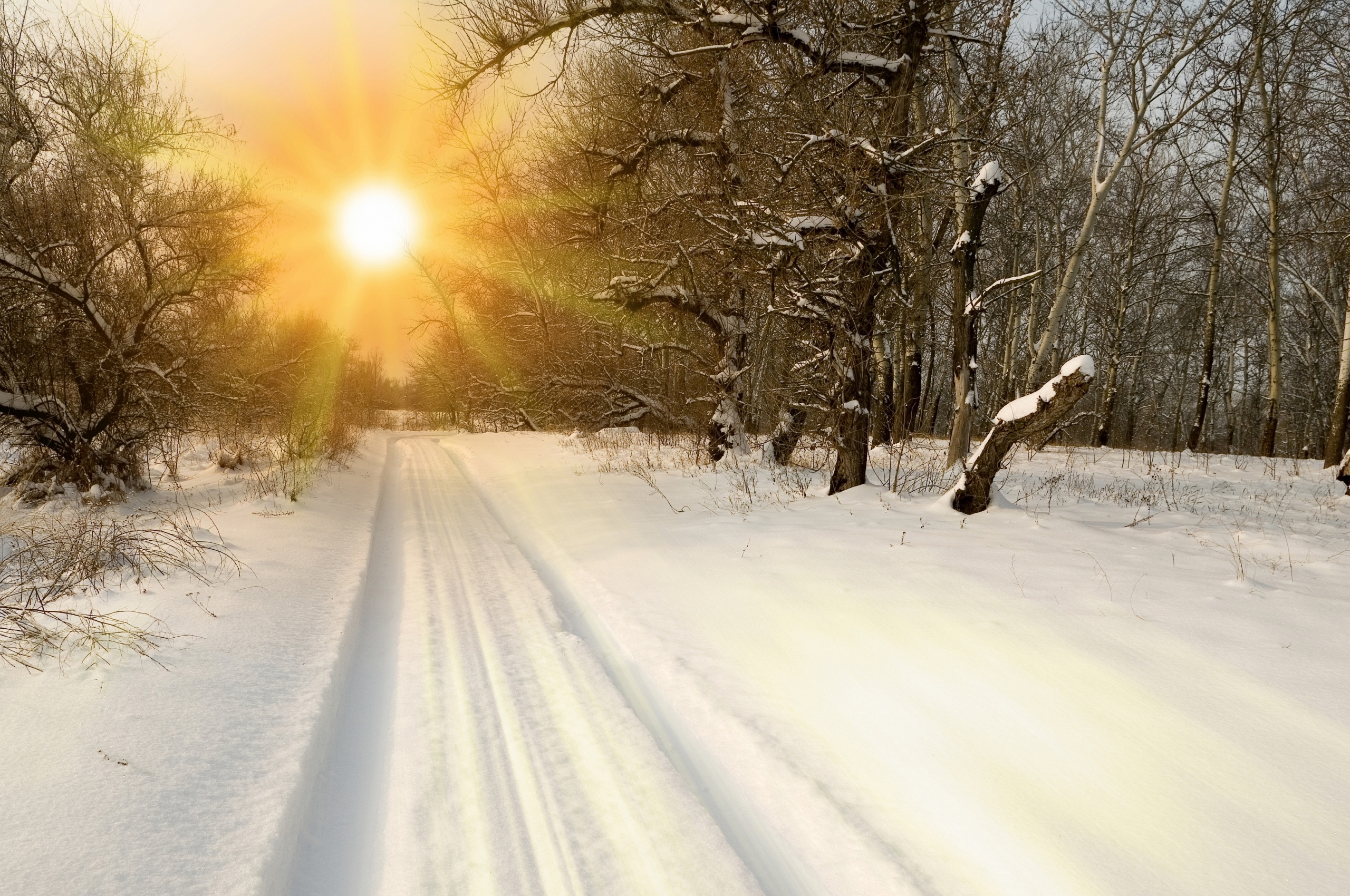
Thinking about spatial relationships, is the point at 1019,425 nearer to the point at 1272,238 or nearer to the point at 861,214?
the point at 861,214

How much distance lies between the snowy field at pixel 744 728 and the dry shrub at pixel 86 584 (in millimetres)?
228

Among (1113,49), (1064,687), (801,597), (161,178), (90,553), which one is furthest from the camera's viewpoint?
(1113,49)

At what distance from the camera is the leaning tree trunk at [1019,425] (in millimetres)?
5129

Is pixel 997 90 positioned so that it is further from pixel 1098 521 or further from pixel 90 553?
pixel 90 553

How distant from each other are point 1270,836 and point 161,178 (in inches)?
609

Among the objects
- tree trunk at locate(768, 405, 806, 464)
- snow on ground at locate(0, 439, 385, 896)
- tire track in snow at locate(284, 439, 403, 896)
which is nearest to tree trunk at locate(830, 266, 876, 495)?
tree trunk at locate(768, 405, 806, 464)

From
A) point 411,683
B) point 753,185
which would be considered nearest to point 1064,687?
A: point 411,683

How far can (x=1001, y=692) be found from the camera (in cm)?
298

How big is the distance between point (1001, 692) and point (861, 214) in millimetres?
5326

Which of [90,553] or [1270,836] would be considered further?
[90,553]

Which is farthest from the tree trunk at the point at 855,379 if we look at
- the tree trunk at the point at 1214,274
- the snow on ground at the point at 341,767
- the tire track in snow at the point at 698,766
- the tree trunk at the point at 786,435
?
the tree trunk at the point at 1214,274

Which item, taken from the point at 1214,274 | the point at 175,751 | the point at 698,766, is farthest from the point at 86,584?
the point at 1214,274

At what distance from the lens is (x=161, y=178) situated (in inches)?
430

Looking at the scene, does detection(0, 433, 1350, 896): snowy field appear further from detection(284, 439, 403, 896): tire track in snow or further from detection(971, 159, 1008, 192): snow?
detection(971, 159, 1008, 192): snow
